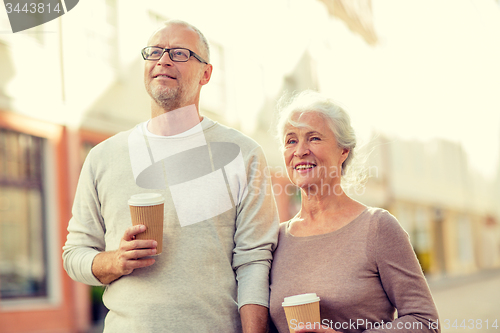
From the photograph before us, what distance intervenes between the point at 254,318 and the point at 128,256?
0.61 metres

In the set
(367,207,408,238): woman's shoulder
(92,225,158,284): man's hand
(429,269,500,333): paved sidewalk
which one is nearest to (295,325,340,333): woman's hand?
(367,207,408,238): woman's shoulder

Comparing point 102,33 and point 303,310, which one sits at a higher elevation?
point 102,33

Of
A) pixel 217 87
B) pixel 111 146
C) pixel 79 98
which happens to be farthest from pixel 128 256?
pixel 217 87

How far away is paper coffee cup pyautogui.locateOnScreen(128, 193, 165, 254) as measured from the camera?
210 centimetres

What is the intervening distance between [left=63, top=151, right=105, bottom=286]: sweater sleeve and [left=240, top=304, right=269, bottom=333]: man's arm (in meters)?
0.67

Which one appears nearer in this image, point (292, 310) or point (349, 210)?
point (292, 310)

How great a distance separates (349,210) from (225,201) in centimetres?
58

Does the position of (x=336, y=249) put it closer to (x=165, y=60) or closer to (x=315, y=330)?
(x=315, y=330)

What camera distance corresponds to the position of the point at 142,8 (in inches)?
400

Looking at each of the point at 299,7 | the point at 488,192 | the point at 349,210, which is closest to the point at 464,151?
the point at 488,192

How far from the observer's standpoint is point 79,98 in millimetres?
8961

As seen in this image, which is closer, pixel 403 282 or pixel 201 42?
pixel 403 282

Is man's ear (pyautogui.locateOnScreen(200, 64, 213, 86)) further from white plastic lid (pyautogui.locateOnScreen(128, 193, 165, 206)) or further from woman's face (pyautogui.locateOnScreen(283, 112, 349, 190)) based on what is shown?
white plastic lid (pyautogui.locateOnScreen(128, 193, 165, 206))

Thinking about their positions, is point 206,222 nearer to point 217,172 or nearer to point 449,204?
point 217,172
